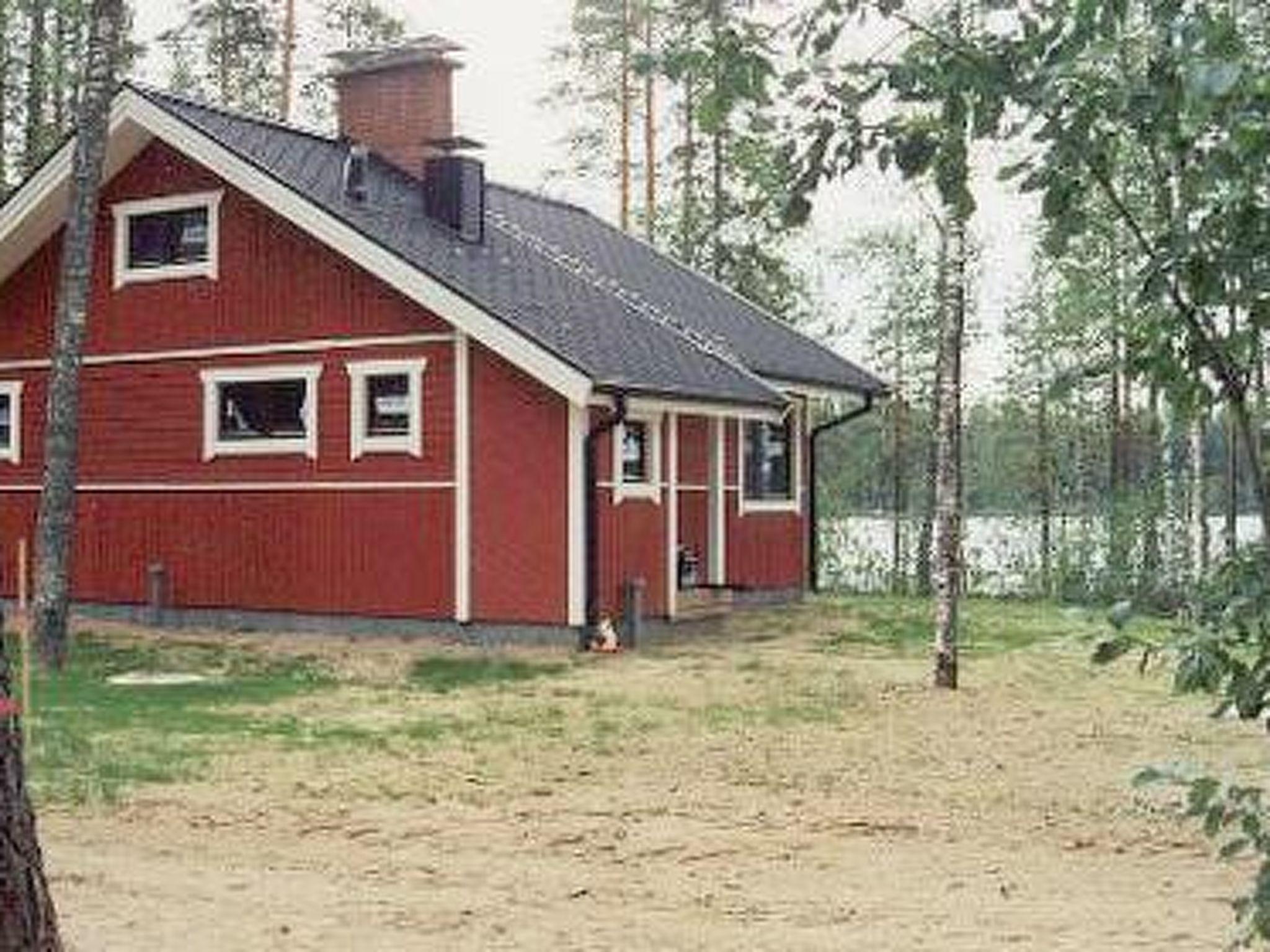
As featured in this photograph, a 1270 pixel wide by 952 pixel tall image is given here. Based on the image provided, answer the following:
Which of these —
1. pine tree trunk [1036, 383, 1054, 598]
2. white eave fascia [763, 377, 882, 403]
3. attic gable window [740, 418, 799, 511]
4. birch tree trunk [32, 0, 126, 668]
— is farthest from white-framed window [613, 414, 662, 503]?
pine tree trunk [1036, 383, 1054, 598]

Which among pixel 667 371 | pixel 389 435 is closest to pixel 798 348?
pixel 667 371

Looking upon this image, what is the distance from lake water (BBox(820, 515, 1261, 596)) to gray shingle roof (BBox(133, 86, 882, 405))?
5.88 m

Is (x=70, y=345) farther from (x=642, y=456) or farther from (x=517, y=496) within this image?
(x=642, y=456)

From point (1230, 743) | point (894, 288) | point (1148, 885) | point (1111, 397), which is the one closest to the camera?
point (1148, 885)

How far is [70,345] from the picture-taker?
1531 cm

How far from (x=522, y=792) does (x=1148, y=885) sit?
3.66 metres

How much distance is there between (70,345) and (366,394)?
3803 millimetres

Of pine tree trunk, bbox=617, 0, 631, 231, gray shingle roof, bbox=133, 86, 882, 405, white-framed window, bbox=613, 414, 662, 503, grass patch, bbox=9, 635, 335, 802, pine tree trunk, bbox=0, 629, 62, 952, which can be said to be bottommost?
grass patch, bbox=9, 635, 335, 802

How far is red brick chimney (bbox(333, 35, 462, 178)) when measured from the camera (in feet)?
67.4

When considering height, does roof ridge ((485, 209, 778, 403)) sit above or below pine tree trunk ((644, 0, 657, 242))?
below

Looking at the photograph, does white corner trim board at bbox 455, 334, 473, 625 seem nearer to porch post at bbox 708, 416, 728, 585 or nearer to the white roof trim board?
the white roof trim board

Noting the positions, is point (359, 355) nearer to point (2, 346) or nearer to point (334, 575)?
point (334, 575)

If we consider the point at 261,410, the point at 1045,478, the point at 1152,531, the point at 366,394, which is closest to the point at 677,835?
the point at 366,394

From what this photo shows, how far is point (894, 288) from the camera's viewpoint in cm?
4012
